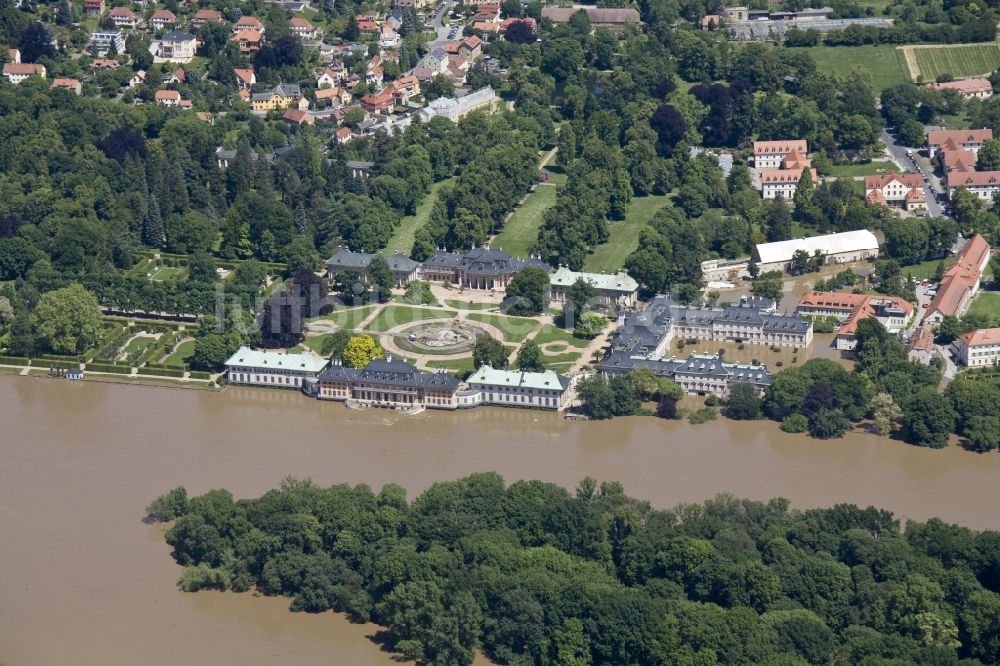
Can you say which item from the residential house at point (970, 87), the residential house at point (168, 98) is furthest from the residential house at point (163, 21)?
the residential house at point (970, 87)

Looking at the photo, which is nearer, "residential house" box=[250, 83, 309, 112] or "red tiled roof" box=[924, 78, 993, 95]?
"red tiled roof" box=[924, 78, 993, 95]

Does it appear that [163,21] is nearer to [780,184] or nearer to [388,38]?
[388,38]

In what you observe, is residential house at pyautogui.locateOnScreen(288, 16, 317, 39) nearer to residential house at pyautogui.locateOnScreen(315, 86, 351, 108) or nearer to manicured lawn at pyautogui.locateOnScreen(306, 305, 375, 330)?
residential house at pyautogui.locateOnScreen(315, 86, 351, 108)

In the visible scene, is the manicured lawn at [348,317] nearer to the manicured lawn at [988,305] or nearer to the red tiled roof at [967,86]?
the manicured lawn at [988,305]

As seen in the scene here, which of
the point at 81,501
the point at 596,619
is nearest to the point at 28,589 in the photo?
the point at 81,501

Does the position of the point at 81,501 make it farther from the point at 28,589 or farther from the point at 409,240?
the point at 409,240

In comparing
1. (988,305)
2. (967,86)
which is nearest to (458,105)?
(967,86)

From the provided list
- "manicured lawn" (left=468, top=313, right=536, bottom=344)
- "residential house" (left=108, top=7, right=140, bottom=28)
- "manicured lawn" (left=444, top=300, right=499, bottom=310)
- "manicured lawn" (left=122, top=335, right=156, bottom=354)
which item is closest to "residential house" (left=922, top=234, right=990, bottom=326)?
"manicured lawn" (left=468, top=313, right=536, bottom=344)
